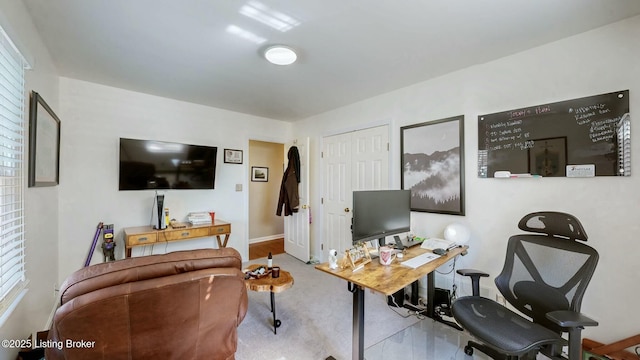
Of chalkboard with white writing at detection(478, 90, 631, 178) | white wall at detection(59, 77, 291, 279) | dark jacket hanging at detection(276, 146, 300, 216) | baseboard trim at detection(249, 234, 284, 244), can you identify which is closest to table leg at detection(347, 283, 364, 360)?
chalkboard with white writing at detection(478, 90, 631, 178)

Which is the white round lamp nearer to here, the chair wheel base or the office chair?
the office chair

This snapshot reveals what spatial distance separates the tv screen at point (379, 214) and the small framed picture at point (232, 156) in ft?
8.88

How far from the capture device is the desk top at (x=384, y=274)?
1438 mm

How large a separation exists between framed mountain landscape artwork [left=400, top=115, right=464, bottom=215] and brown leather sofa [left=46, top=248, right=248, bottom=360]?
215cm

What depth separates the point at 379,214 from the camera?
2.04 m

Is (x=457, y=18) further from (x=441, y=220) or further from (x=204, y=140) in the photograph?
(x=204, y=140)

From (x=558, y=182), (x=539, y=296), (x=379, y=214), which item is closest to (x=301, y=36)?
(x=379, y=214)

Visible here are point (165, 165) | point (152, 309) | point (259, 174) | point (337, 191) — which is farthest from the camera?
point (259, 174)

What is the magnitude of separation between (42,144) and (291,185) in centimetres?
287

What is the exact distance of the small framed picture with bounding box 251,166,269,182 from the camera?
5.48m

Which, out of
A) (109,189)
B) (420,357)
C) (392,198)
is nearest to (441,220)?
(392,198)

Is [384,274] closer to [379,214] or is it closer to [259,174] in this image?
[379,214]

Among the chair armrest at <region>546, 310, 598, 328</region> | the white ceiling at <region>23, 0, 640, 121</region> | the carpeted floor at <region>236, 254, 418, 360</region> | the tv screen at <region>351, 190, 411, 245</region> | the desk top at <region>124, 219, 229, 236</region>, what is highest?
the white ceiling at <region>23, 0, 640, 121</region>

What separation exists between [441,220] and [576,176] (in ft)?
3.61
